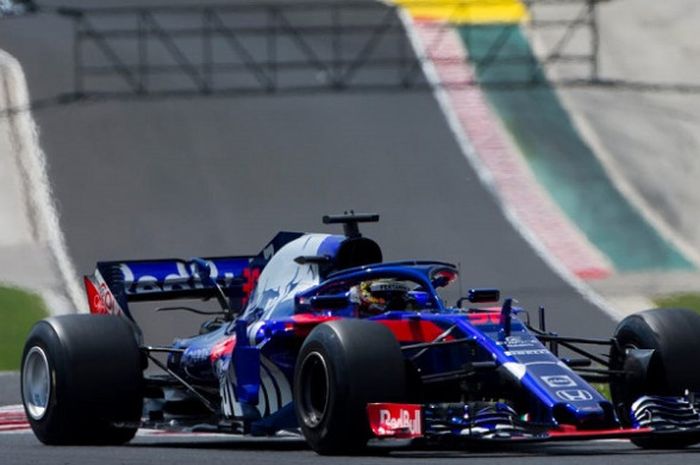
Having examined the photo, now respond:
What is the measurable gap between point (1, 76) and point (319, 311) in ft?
66.2

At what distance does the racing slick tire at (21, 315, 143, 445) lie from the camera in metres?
13.3

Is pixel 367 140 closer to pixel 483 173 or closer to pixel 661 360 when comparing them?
pixel 483 173

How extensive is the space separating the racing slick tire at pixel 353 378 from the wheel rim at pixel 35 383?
2.81 m

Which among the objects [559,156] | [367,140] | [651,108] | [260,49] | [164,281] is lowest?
[164,281]

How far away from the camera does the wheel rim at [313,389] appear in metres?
11.7

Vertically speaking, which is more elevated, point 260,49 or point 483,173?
point 260,49

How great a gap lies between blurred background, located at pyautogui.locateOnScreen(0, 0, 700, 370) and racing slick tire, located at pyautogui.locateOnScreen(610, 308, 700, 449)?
10577 mm

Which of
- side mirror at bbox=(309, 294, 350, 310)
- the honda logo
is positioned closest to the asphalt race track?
side mirror at bbox=(309, 294, 350, 310)

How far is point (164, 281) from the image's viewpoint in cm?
1477

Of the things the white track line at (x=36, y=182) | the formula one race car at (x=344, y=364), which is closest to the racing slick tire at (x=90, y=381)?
the formula one race car at (x=344, y=364)

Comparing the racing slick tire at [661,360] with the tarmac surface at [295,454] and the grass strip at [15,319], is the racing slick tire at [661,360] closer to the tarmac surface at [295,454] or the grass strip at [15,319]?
the tarmac surface at [295,454]

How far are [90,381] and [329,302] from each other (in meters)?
1.84

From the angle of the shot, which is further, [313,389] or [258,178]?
[258,178]

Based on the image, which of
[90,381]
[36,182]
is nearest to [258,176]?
[36,182]
